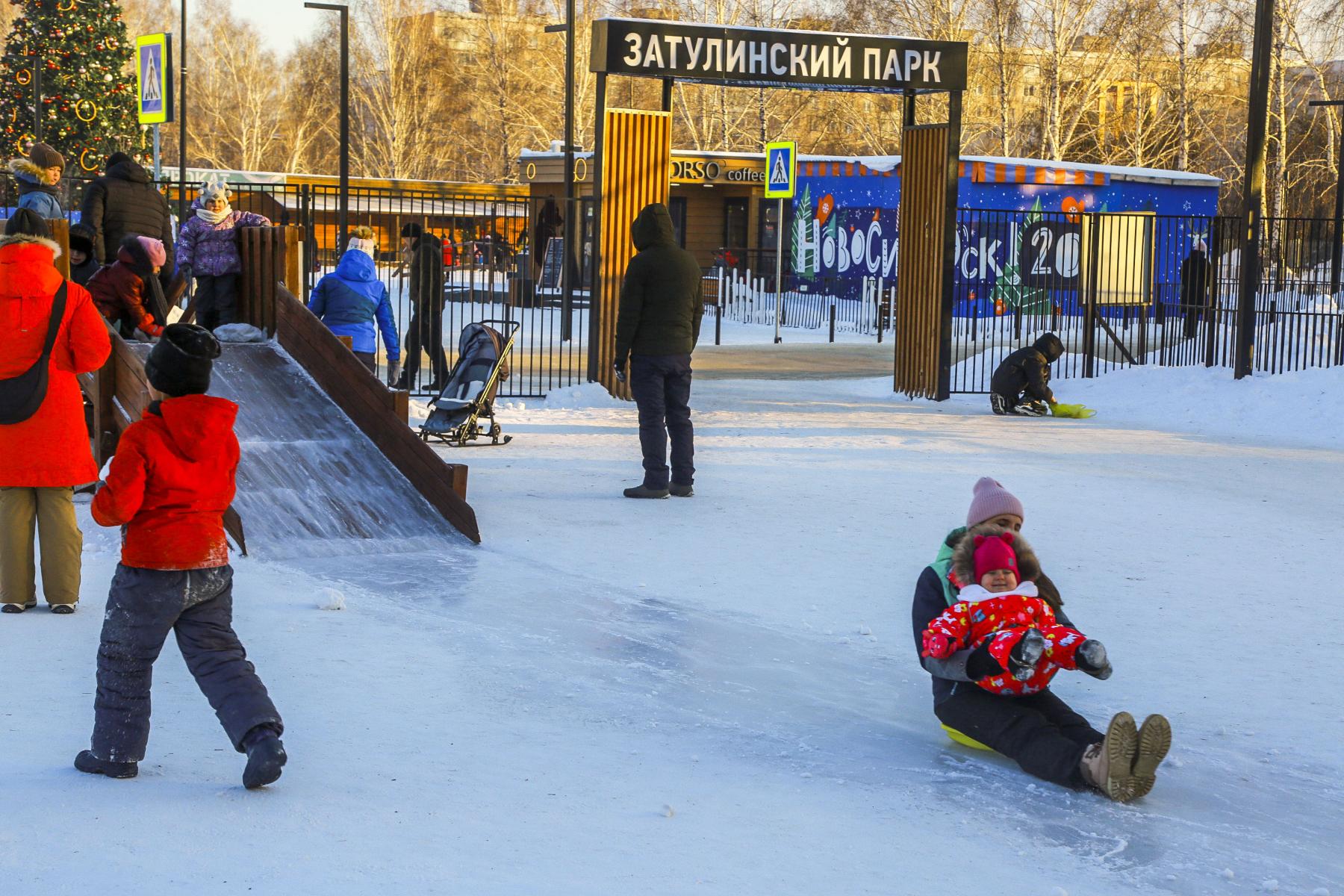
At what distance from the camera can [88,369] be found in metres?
6.62

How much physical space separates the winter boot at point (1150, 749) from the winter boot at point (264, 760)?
254cm

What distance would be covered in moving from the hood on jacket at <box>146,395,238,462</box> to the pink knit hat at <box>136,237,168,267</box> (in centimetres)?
537

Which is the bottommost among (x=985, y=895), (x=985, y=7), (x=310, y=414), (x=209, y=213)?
(x=985, y=895)

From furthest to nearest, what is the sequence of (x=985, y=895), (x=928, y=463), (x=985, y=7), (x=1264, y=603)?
(x=985, y=7) → (x=928, y=463) → (x=1264, y=603) → (x=985, y=895)

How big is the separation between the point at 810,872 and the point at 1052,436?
1089 cm

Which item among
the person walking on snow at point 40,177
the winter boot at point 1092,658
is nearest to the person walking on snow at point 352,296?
the person walking on snow at point 40,177

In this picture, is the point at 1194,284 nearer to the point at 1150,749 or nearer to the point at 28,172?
the point at 28,172

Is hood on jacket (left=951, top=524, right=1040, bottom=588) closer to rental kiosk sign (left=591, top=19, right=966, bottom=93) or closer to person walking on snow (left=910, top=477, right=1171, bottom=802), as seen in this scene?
person walking on snow (left=910, top=477, right=1171, bottom=802)

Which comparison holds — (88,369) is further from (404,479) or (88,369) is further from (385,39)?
(385,39)

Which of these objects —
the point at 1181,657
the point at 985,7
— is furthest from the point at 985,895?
the point at 985,7

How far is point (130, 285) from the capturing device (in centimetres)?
983

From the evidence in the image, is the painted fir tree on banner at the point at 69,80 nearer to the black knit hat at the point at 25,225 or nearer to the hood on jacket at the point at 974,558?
the black knit hat at the point at 25,225

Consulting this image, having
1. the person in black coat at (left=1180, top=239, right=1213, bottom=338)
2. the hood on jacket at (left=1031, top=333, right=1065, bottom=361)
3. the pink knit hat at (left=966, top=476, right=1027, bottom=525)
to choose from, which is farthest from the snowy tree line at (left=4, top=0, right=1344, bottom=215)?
the pink knit hat at (left=966, top=476, right=1027, bottom=525)

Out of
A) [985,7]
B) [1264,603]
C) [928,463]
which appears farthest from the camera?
[985,7]
